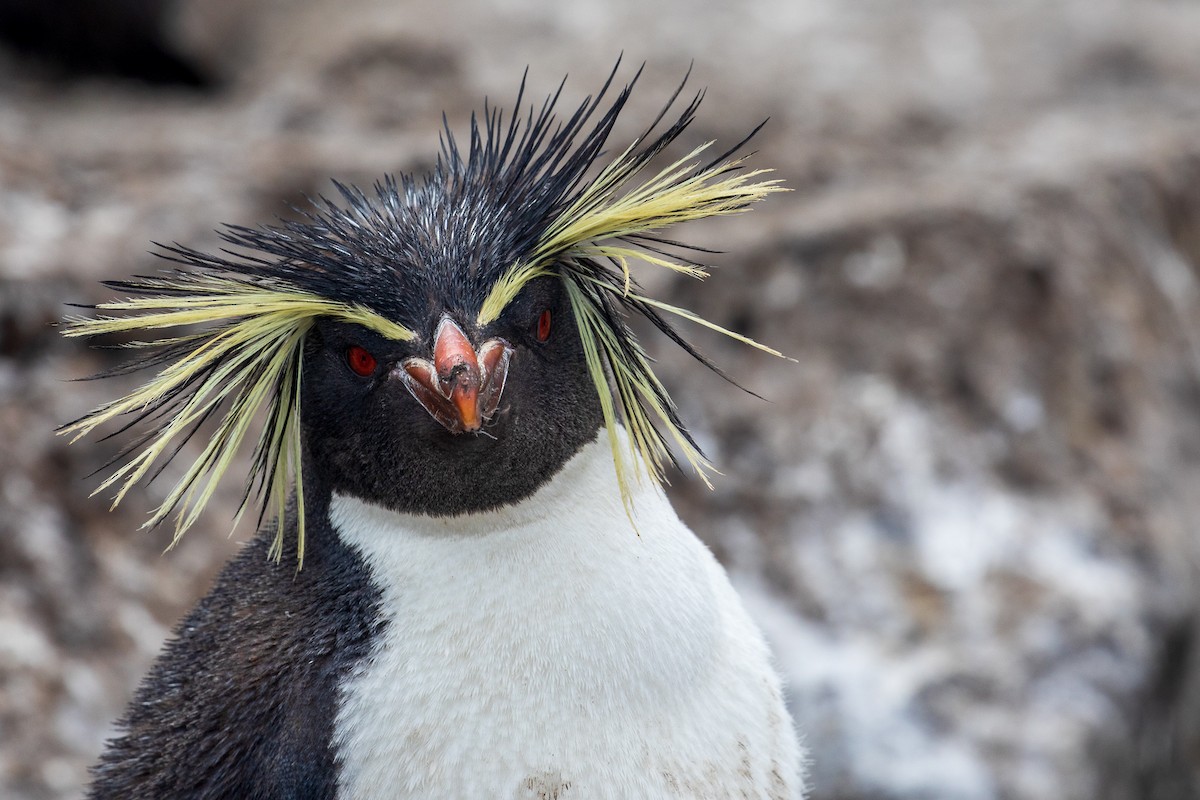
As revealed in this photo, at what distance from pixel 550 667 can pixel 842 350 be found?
3.30 m

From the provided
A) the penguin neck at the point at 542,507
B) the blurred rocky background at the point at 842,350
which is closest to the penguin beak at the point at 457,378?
the penguin neck at the point at 542,507

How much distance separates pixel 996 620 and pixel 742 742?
2565 mm

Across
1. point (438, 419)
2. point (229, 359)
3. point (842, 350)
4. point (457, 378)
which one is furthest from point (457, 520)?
point (842, 350)

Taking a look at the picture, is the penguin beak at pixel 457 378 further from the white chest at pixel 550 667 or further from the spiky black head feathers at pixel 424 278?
the white chest at pixel 550 667

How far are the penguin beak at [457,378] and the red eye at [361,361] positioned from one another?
0.07 meters

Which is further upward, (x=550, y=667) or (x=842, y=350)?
(x=842, y=350)

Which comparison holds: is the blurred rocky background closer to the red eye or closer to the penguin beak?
the red eye

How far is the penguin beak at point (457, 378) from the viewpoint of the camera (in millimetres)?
2053

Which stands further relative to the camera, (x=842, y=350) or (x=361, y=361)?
(x=842, y=350)

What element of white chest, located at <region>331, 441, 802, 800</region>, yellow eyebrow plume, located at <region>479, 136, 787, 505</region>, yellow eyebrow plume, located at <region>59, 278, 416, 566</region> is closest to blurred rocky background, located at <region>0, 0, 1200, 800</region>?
yellow eyebrow plume, located at <region>59, 278, 416, 566</region>

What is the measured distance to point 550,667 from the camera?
2.23 metres

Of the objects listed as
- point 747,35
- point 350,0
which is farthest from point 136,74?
point 747,35

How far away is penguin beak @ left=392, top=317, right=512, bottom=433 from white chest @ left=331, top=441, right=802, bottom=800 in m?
0.31

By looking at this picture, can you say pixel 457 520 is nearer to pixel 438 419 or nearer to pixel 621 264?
pixel 438 419
